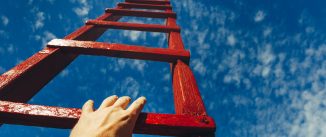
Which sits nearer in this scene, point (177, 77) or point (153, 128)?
point (153, 128)

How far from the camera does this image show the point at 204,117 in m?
1.42

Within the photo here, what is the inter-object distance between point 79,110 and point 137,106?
0.98 feet

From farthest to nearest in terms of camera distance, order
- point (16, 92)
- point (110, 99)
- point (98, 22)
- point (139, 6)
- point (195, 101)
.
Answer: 1. point (139, 6)
2. point (98, 22)
3. point (16, 92)
4. point (195, 101)
5. point (110, 99)

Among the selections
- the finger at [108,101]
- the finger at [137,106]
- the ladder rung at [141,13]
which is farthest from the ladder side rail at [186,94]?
the ladder rung at [141,13]

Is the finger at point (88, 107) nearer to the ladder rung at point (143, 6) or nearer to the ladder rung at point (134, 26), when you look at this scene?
the ladder rung at point (134, 26)

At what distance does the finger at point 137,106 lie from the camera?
4.39 ft

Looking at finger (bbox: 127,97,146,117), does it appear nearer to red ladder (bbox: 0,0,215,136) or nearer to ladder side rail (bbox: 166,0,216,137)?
red ladder (bbox: 0,0,215,136)

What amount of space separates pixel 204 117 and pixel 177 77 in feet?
1.98

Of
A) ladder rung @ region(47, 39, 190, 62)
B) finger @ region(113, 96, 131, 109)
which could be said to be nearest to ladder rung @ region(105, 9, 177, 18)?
ladder rung @ region(47, 39, 190, 62)

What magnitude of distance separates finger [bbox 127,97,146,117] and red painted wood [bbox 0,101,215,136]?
0.15ft

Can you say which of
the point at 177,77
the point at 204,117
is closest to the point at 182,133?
the point at 204,117

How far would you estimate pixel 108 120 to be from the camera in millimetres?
1241

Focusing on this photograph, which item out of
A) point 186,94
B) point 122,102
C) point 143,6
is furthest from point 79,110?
point 143,6

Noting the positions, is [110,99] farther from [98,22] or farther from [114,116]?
[98,22]
